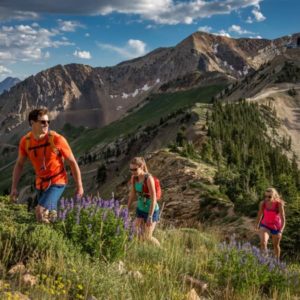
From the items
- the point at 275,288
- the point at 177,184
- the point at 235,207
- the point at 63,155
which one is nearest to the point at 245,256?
the point at 275,288

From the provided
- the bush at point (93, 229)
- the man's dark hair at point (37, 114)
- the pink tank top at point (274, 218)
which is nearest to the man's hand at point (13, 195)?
the man's dark hair at point (37, 114)

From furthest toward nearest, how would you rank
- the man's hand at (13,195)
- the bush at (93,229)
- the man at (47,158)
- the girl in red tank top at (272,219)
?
A: 1. the girl in red tank top at (272,219)
2. the man's hand at (13,195)
3. the man at (47,158)
4. the bush at (93,229)

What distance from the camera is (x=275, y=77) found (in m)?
106

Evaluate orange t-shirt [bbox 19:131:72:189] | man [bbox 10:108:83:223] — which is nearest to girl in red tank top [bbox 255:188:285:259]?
man [bbox 10:108:83:223]

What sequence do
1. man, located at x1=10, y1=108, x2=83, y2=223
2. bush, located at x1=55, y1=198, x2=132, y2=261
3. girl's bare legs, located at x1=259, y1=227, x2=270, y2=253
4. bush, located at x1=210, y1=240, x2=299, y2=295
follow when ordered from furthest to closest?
1. girl's bare legs, located at x1=259, y1=227, x2=270, y2=253
2. man, located at x1=10, y1=108, x2=83, y2=223
3. bush, located at x1=210, y1=240, x2=299, y2=295
4. bush, located at x1=55, y1=198, x2=132, y2=261

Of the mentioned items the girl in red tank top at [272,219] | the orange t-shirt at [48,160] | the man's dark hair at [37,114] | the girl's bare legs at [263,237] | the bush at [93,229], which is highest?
the man's dark hair at [37,114]

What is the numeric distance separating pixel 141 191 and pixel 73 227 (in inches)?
123

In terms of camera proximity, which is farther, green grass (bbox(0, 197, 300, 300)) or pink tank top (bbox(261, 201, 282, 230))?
pink tank top (bbox(261, 201, 282, 230))

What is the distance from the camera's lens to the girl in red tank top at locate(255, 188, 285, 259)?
34.5ft

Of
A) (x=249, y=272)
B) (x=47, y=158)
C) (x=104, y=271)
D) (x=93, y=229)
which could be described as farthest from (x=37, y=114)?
(x=249, y=272)

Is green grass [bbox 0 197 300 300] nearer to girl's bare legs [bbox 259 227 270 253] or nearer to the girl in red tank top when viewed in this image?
girl's bare legs [bbox 259 227 270 253]

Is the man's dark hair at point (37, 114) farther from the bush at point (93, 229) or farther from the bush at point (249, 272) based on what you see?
the bush at point (249, 272)

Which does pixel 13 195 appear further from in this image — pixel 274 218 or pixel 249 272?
pixel 274 218

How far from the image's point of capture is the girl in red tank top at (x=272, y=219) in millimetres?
10508
